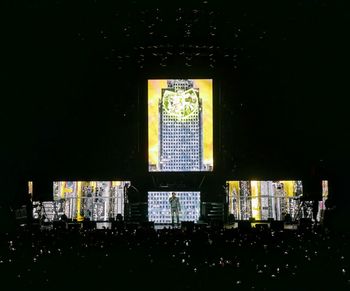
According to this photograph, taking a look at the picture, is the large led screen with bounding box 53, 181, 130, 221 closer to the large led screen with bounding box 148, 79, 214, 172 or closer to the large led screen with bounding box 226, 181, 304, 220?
the large led screen with bounding box 148, 79, 214, 172

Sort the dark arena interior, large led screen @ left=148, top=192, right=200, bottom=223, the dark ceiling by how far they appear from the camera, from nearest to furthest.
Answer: the dark arena interior → large led screen @ left=148, top=192, right=200, bottom=223 → the dark ceiling

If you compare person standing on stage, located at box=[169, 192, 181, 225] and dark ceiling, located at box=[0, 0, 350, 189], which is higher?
dark ceiling, located at box=[0, 0, 350, 189]

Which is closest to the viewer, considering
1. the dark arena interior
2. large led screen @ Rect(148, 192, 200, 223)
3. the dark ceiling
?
the dark arena interior

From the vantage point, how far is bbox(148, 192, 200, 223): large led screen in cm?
1745

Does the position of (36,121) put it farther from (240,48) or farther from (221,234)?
(221,234)

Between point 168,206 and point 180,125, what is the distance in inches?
98.9

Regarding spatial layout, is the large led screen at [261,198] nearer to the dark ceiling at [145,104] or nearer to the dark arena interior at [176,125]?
the dark arena interior at [176,125]

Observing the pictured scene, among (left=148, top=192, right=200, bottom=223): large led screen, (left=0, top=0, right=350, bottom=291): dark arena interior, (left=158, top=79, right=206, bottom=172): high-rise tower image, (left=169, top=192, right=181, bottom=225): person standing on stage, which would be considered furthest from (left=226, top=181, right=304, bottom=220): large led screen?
(left=169, top=192, right=181, bottom=225): person standing on stage

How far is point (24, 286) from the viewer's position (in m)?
5.58

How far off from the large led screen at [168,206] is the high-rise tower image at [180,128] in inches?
31.8

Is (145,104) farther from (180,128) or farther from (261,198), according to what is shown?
(261,198)

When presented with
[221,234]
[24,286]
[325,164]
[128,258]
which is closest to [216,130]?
[325,164]

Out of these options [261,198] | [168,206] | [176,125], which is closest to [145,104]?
[176,125]

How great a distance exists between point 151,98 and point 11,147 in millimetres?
→ 4635
